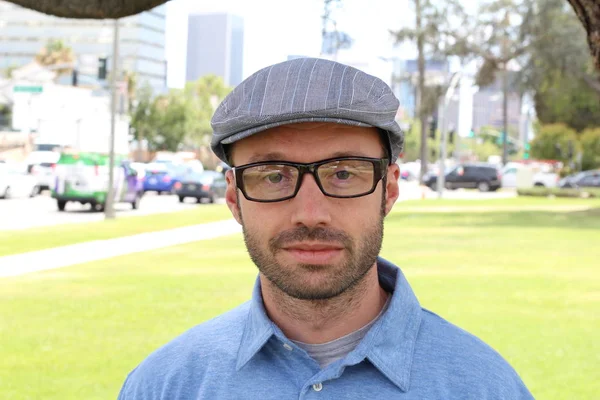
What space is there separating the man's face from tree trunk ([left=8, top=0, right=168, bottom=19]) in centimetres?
343

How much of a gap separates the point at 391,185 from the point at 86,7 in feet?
11.3

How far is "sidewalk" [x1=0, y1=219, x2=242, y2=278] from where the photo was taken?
1479cm

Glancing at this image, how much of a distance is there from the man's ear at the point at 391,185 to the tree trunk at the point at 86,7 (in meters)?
3.38

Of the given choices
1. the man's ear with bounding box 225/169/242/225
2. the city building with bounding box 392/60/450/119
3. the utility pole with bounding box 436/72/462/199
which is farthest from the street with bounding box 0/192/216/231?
the man's ear with bounding box 225/169/242/225

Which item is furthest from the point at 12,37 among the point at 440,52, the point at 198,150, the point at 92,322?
the point at 92,322

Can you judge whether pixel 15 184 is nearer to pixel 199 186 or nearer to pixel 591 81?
pixel 199 186

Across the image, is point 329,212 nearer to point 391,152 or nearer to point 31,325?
point 391,152

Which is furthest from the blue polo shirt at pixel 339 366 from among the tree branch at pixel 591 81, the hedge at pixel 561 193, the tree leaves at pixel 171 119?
the tree leaves at pixel 171 119

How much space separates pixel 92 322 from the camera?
32.4 ft

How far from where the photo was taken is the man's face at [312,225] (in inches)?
78.4

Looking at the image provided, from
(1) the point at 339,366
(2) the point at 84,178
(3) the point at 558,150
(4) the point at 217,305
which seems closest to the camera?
(1) the point at 339,366

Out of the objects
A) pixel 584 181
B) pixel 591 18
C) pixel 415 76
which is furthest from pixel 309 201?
pixel 584 181

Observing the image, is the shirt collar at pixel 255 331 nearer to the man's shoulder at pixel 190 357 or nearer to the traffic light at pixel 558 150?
the man's shoulder at pixel 190 357

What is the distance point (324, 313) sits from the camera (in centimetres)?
202
